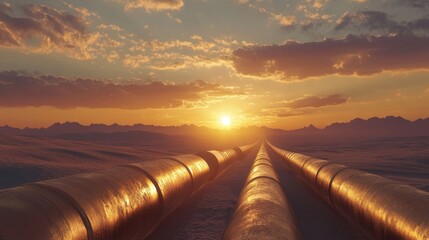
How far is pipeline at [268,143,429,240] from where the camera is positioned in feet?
17.4

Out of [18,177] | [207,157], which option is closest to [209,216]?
[207,157]

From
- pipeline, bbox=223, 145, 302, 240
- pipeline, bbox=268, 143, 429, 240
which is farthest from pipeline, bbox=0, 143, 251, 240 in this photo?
pipeline, bbox=268, 143, 429, 240

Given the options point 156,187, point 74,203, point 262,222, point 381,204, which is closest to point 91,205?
point 74,203

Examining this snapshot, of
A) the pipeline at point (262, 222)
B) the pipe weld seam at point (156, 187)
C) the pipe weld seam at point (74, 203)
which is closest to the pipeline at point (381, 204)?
the pipeline at point (262, 222)

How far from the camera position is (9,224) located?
371cm

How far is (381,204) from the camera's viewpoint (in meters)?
6.56

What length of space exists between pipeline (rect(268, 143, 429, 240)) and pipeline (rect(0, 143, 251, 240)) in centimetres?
441

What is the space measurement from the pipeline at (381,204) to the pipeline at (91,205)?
14.5 ft

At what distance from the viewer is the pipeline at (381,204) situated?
529cm

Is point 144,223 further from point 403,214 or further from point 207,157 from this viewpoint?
point 207,157

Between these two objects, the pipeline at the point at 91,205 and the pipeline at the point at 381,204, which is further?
the pipeline at the point at 381,204

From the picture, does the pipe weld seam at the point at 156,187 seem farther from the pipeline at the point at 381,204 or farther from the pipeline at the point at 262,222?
the pipeline at the point at 381,204

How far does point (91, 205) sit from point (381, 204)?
512cm

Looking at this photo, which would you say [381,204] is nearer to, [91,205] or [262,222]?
[262,222]
